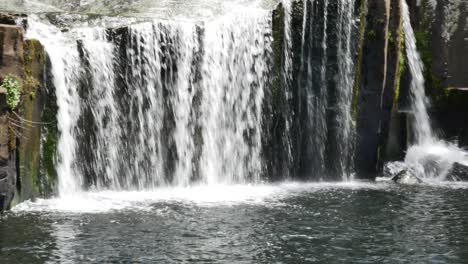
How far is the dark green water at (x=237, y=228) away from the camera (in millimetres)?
11266

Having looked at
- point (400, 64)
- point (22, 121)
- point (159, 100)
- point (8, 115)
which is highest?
point (400, 64)

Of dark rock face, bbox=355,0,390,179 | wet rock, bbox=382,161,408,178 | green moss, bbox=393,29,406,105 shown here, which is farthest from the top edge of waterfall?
wet rock, bbox=382,161,408,178

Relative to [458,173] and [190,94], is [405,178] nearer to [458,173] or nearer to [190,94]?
[458,173]

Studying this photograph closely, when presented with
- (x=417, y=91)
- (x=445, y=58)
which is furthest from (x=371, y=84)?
(x=445, y=58)

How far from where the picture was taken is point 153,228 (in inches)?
511

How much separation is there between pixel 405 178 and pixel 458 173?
1.99 metres

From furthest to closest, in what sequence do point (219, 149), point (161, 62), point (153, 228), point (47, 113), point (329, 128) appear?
point (329, 128) → point (219, 149) → point (161, 62) → point (47, 113) → point (153, 228)

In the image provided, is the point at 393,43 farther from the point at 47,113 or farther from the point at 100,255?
the point at 100,255

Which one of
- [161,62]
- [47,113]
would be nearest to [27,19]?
[47,113]

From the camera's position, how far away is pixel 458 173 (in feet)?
71.6

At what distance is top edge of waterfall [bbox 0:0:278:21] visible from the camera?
65.4 feet

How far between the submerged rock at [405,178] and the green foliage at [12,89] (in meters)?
11.1

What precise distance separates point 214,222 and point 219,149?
21.8 feet

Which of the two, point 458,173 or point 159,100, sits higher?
point 159,100
